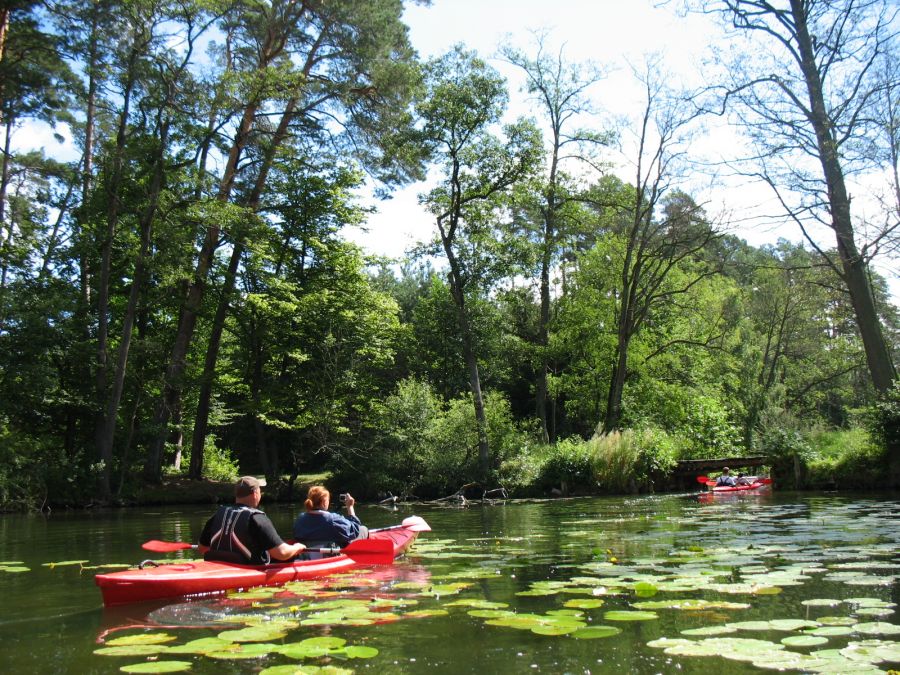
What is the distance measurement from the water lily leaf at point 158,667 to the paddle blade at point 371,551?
3.93 metres

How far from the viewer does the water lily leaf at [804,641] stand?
358 centimetres

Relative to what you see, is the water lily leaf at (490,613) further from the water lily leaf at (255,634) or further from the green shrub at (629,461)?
the green shrub at (629,461)

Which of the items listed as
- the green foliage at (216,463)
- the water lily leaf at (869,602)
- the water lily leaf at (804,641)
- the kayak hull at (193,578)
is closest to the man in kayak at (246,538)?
the kayak hull at (193,578)

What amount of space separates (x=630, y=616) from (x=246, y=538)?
A: 3.75 meters

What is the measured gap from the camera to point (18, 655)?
427cm

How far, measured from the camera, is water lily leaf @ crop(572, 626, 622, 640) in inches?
154

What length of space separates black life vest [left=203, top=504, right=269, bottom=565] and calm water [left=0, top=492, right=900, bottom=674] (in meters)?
0.68

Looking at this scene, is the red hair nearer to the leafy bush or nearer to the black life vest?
the black life vest

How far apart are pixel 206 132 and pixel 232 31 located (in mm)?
3688

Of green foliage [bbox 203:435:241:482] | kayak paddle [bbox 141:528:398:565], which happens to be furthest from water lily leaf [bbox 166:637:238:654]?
green foliage [bbox 203:435:241:482]

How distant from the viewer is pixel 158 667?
360 centimetres

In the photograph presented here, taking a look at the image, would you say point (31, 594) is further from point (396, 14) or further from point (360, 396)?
point (396, 14)

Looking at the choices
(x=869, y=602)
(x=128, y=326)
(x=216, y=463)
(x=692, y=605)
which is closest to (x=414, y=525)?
(x=692, y=605)

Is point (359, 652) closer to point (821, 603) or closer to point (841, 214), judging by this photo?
point (821, 603)
